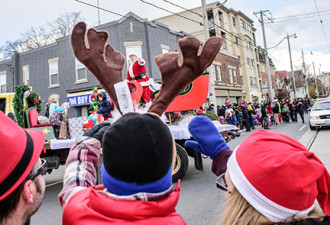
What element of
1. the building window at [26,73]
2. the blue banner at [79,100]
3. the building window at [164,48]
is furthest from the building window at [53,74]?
the building window at [164,48]

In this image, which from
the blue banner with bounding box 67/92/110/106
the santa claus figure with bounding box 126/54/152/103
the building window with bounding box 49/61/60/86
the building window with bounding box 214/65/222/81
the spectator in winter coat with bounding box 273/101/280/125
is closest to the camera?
the santa claus figure with bounding box 126/54/152/103

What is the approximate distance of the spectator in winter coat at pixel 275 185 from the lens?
1.06 meters

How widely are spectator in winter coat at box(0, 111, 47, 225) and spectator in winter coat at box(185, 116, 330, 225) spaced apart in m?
0.95

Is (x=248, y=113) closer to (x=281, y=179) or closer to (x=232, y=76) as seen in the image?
(x=232, y=76)

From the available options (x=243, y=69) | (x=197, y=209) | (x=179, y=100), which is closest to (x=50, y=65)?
(x=179, y=100)

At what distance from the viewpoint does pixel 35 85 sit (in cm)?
1894

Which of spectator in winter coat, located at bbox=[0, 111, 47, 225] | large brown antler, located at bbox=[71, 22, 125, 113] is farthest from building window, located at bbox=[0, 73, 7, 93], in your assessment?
spectator in winter coat, located at bbox=[0, 111, 47, 225]

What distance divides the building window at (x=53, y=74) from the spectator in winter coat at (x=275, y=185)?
1904cm

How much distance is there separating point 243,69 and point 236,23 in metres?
6.08

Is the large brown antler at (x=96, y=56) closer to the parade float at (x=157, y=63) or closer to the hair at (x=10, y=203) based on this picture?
the parade float at (x=157, y=63)

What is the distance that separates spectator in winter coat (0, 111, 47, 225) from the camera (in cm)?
102

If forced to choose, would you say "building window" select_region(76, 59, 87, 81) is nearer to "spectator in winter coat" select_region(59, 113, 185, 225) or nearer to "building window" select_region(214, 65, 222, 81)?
"building window" select_region(214, 65, 222, 81)

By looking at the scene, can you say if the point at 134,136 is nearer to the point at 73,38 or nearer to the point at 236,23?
the point at 73,38

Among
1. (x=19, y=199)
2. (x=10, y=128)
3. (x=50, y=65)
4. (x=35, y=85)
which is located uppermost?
(x=50, y=65)
